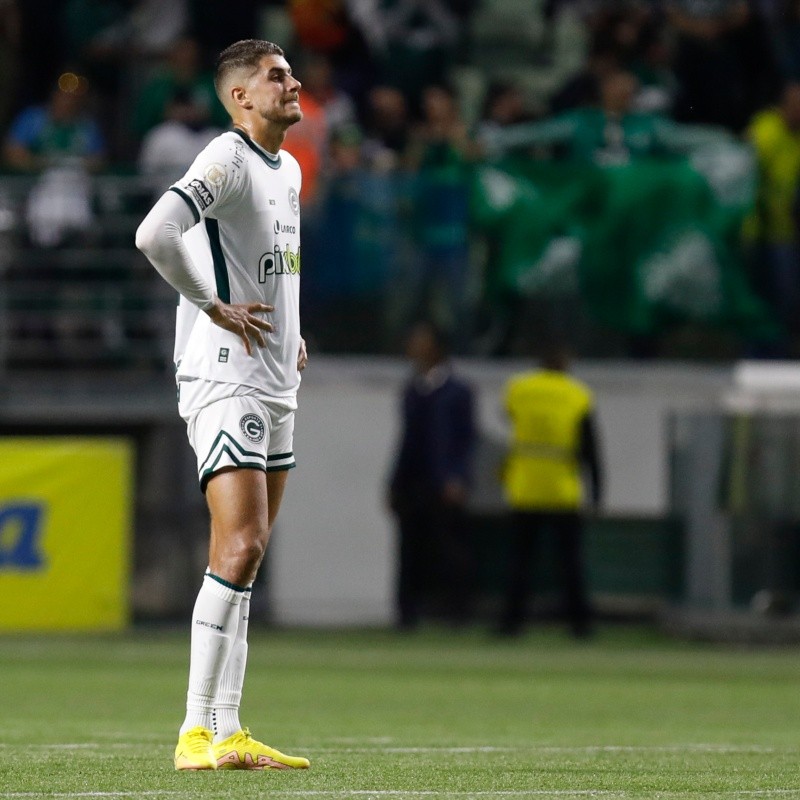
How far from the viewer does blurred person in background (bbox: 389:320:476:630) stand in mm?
16016

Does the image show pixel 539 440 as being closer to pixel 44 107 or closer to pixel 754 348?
pixel 754 348

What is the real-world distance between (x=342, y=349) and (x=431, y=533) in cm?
177

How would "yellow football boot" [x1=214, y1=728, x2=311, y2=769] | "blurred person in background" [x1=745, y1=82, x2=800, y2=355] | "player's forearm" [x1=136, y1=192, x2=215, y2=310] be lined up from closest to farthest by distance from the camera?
"player's forearm" [x1=136, y1=192, x2=215, y2=310] < "yellow football boot" [x1=214, y1=728, x2=311, y2=769] < "blurred person in background" [x1=745, y1=82, x2=800, y2=355]

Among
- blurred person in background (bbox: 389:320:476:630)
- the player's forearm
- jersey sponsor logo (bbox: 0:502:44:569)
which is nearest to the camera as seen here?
the player's forearm

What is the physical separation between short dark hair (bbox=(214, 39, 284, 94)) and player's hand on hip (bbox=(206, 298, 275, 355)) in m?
0.78

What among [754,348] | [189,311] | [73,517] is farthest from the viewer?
[754,348]

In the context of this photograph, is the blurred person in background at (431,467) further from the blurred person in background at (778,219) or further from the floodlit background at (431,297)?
the blurred person in background at (778,219)

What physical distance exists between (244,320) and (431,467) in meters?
9.69

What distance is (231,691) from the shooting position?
6.55 metres

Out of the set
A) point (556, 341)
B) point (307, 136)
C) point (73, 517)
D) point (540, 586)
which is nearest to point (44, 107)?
point (307, 136)

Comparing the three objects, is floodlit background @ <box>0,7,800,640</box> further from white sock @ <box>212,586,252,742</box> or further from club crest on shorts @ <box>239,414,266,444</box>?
club crest on shorts @ <box>239,414,266,444</box>

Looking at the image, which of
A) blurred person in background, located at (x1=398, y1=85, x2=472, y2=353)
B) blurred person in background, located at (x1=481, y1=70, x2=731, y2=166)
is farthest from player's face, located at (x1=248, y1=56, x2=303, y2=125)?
blurred person in background, located at (x1=481, y1=70, x2=731, y2=166)

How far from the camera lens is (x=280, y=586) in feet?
55.2

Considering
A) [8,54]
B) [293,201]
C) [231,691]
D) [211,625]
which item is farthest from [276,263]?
[8,54]
